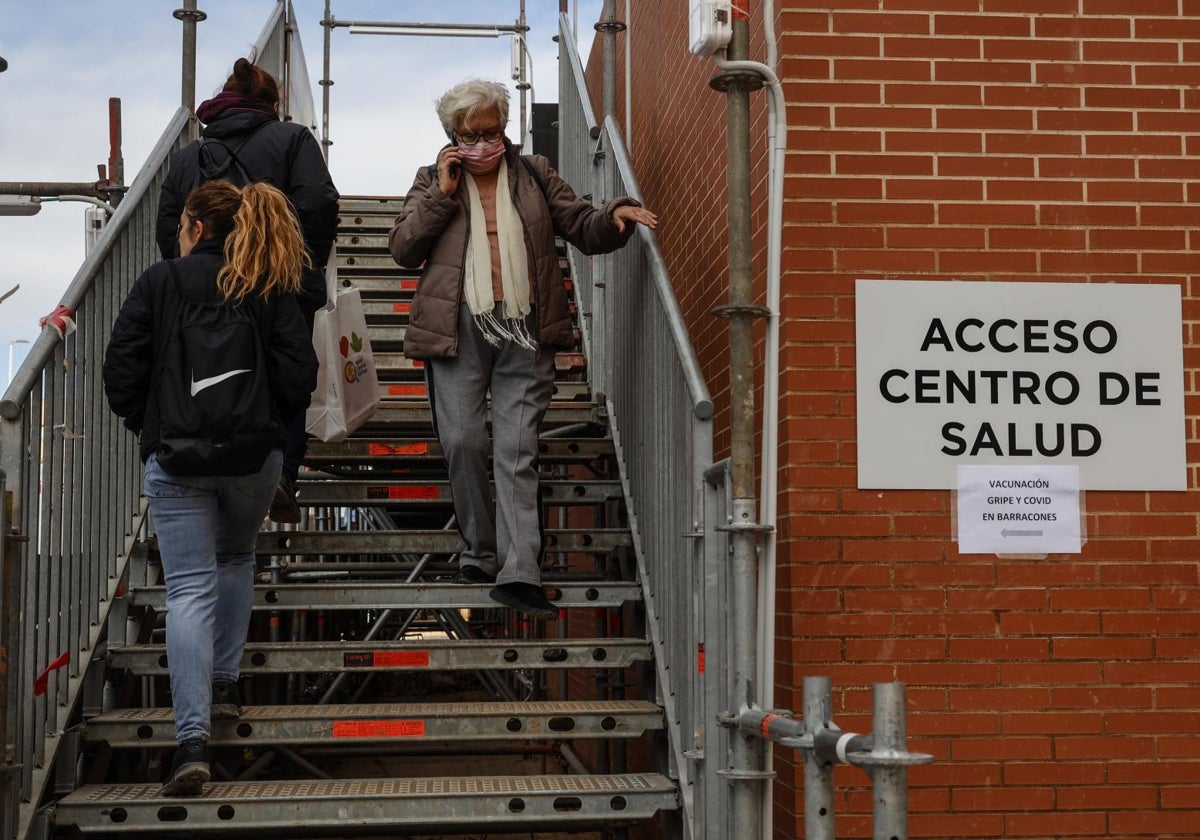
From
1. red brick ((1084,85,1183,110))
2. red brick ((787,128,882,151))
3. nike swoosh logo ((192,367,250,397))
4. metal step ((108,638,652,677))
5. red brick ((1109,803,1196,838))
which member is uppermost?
red brick ((1084,85,1183,110))

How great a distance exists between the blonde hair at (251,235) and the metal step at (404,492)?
5.07 ft

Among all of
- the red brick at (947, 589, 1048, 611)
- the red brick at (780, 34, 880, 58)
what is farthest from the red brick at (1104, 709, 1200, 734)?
the red brick at (780, 34, 880, 58)

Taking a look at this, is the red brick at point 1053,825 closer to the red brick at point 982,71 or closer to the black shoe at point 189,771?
the red brick at point 982,71

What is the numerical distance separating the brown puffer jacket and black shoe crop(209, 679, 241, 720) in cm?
121

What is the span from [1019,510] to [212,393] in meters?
2.23

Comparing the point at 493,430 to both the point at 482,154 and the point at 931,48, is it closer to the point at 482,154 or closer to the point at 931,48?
the point at 482,154

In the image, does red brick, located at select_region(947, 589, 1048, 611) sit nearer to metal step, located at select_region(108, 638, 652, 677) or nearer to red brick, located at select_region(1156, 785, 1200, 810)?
red brick, located at select_region(1156, 785, 1200, 810)

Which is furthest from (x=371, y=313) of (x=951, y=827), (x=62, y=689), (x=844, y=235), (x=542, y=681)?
(x=951, y=827)

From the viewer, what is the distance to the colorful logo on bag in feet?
16.7

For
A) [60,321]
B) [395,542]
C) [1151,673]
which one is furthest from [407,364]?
[1151,673]

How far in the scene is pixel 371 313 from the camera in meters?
7.45

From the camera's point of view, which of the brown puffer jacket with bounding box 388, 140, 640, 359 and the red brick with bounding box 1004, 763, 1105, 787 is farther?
the brown puffer jacket with bounding box 388, 140, 640, 359

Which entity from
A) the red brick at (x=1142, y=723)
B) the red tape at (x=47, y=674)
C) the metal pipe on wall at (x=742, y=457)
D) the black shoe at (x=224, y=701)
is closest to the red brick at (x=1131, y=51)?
the metal pipe on wall at (x=742, y=457)

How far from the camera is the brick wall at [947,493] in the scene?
3773 millimetres
